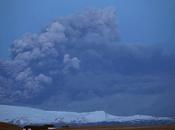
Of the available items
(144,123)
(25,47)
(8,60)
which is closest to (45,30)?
(25,47)

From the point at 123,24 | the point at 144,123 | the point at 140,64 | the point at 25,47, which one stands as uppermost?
the point at 123,24

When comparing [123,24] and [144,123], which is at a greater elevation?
[123,24]

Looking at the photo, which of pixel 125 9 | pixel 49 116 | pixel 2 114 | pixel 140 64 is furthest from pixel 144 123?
pixel 2 114

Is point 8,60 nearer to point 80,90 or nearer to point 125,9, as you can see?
point 80,90

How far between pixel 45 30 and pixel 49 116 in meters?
0.85

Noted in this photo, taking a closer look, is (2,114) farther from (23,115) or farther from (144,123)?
(144,123)

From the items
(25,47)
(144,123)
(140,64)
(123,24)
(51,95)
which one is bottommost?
(144,123)

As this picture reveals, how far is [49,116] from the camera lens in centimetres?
315

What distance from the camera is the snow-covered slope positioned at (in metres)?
3.14

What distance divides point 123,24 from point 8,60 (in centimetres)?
121

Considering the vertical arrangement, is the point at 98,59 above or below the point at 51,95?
above

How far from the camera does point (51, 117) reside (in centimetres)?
314

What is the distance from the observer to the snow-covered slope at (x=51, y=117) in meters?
3.14

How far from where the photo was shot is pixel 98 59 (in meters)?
3.21
